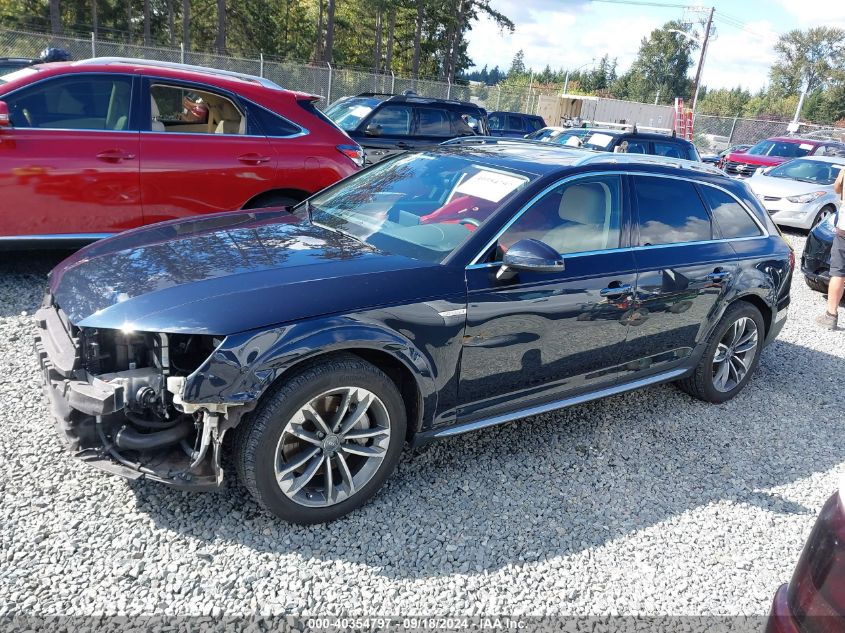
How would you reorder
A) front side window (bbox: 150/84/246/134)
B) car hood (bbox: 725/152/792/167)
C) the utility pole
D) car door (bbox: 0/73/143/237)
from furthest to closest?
the utility pole → car hood (bbox: 725/152/792/167) → front side window (bbox: 150/84/246/134) → car door (bbox: 0/73/143/237)

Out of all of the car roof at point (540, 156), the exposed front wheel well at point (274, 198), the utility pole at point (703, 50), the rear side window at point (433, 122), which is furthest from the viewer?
the utility pole at point (703, 50)

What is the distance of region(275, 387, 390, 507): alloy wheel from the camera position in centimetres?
274

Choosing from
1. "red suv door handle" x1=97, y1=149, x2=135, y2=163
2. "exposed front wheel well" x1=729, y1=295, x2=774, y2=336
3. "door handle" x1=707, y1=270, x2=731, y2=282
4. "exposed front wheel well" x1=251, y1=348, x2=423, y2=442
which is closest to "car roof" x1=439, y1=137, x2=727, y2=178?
"door handle" x1=707, y1=270, x2=731, y2=282

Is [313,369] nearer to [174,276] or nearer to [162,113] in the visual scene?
[174,276]

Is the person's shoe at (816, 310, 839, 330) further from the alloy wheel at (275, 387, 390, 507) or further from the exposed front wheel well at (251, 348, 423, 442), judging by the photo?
the alloy wheel at (275, 387, 390, 507)

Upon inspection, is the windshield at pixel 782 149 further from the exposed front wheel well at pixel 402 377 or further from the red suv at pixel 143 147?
the exposed front wheel well at pixel 402 377

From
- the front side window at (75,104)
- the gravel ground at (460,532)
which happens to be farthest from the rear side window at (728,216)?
the front side window at (75,104)

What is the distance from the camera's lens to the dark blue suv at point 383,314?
8.41ft

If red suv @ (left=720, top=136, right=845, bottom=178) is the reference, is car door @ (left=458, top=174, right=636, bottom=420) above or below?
below

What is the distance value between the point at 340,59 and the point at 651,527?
48.1m

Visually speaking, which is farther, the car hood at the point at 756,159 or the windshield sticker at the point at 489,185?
the car hood at the point at 756,159

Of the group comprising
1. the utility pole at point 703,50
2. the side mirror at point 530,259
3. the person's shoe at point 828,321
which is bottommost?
the person's shoe at point 828,321

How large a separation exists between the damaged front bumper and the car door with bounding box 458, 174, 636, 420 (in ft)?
4.04

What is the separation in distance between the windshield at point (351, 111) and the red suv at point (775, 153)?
10863 mm
